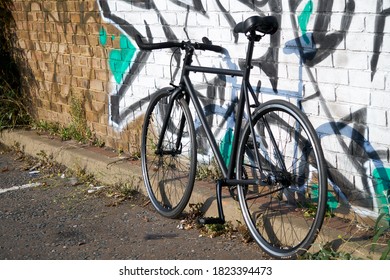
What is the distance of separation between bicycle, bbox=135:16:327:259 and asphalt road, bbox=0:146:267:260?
0.17 metres

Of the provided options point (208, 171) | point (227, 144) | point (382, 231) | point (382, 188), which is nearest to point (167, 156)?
point (208, 171)

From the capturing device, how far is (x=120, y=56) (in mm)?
6254

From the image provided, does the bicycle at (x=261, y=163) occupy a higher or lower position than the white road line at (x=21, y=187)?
higher

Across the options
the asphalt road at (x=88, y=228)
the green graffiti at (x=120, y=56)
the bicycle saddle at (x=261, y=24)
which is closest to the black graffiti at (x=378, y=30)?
the bicycle saddle at (x=261, y=24)

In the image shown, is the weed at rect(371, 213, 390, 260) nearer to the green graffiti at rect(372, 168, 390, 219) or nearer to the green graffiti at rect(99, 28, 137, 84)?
the green graffiti at rect(372, 168, 390, 219)

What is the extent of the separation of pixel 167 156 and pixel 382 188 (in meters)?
1.88

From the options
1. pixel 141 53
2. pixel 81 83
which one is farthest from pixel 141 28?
pixel 81 83

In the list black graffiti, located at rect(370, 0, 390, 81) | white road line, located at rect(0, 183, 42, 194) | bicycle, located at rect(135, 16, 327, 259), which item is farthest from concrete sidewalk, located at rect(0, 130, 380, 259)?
black graffiti, located at rect(370, 0, 390, 81)

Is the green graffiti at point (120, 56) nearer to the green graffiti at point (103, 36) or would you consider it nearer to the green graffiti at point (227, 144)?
the green graffiti at point (103, 36)

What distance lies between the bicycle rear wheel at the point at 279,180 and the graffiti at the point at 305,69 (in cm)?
17

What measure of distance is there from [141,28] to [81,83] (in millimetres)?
1313

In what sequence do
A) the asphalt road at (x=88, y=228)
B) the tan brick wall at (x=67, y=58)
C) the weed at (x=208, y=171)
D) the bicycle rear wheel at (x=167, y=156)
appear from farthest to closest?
the tan brick wall at (x=67, y=58) < the weed at (x=208, y=171) < the bicycle rear wheel at (x=167, y=156) < the asphalt road at (x=88, y=228)

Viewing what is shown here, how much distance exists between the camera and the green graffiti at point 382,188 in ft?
13.3
